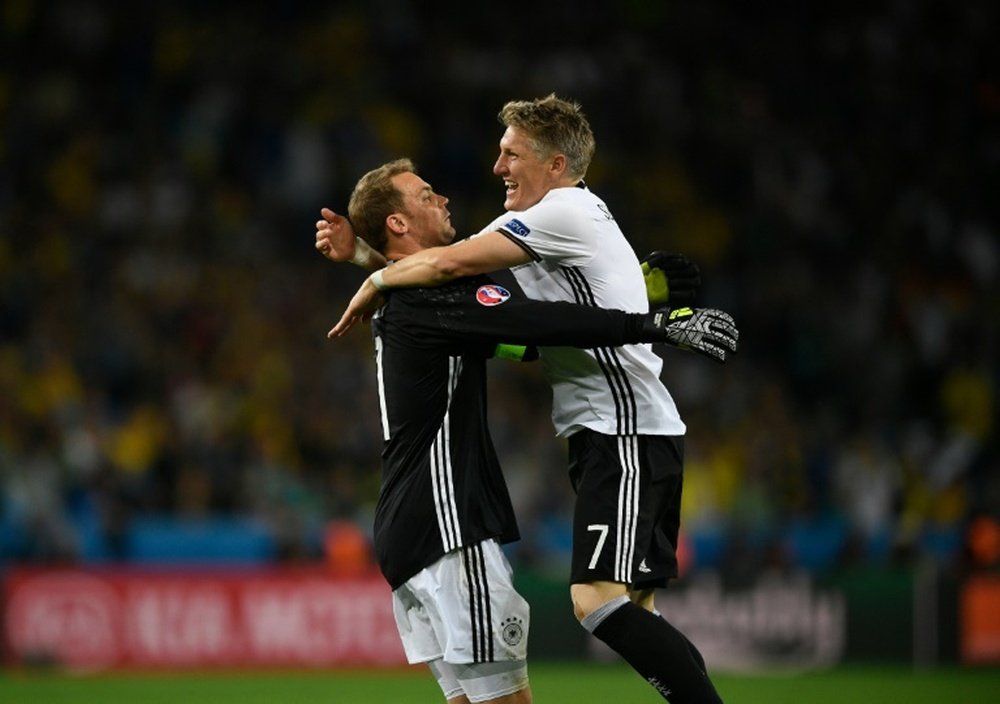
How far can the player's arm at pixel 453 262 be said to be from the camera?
5.05m

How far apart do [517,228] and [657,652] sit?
145 centimetres

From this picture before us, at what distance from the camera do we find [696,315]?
16.8ft

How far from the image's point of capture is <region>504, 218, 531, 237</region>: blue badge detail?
519 cm

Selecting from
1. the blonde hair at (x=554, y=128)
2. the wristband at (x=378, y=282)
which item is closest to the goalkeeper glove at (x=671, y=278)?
the blonde hair at (x=554, y=128)

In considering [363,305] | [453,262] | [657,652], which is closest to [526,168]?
[453,262]

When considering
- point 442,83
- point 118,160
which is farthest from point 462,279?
point 442,83

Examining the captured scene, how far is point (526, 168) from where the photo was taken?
5496 mm

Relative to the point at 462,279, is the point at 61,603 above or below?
below

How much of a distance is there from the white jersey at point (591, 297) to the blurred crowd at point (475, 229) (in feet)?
23.4

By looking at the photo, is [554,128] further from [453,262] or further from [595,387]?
[595,387]

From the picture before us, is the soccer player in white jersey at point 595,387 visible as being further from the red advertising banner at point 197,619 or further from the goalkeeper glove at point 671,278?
the red advertising banner at point 197,619

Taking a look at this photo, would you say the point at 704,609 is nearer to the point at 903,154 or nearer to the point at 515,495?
the point at 515,495

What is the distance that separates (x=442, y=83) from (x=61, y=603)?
7.06 metres

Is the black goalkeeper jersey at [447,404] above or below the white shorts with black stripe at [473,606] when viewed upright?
above
